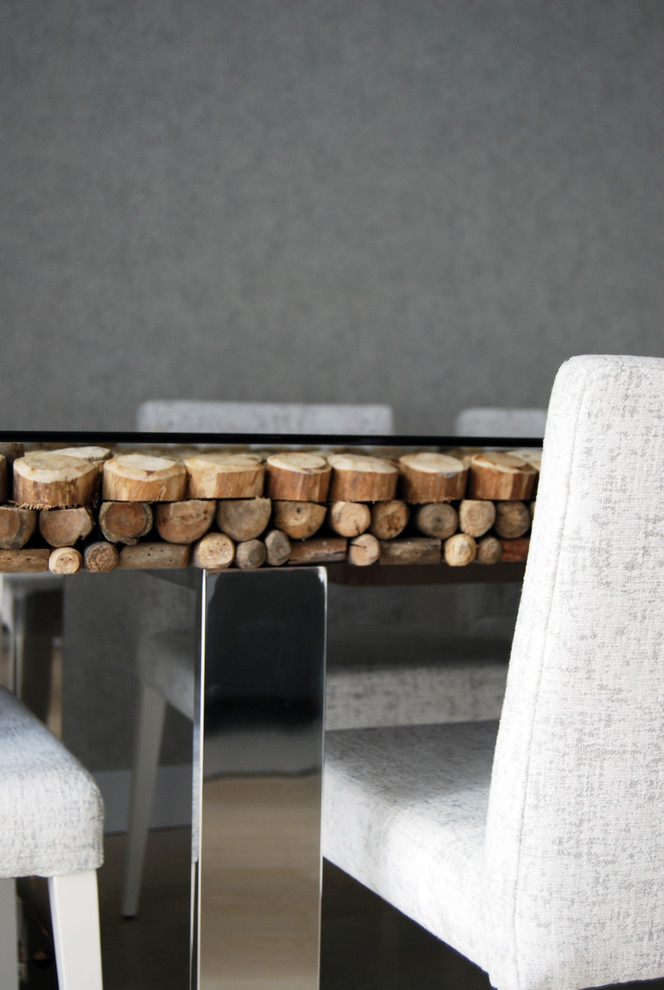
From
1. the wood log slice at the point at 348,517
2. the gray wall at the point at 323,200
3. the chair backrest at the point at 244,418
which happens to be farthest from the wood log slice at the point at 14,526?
the gray wall at the point at 323,200

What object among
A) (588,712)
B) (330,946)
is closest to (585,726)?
(588,712)

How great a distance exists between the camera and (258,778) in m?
0.91

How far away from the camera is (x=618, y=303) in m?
2.90

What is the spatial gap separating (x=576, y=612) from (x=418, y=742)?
0.44m

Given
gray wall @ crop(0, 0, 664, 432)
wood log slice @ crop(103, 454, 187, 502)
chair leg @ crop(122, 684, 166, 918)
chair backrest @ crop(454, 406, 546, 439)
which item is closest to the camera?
wood log slice @ crop(103, 454, 187, 502)

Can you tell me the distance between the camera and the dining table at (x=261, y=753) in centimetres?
89

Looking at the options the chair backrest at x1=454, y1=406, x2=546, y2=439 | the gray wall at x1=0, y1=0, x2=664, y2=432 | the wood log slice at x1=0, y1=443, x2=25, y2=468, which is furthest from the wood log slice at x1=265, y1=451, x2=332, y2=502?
the gray wall at x1=0, y1=0, x2=664, y2=432

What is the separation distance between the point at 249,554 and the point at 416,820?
271mm

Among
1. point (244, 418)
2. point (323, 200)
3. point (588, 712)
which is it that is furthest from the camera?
point (323, 200)

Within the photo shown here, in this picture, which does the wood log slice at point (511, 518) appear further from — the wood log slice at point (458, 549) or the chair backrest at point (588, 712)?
the chair backrest at point (588, 712)

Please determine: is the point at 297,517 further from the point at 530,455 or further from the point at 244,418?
the point at 244,418

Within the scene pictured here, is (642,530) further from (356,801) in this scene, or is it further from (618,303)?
(618,303)

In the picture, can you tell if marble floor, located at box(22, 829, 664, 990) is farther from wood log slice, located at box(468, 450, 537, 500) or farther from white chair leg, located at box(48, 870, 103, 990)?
wood log slice, located at box(468, 450, 537, 500)

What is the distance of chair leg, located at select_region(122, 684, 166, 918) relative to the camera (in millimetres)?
1586
